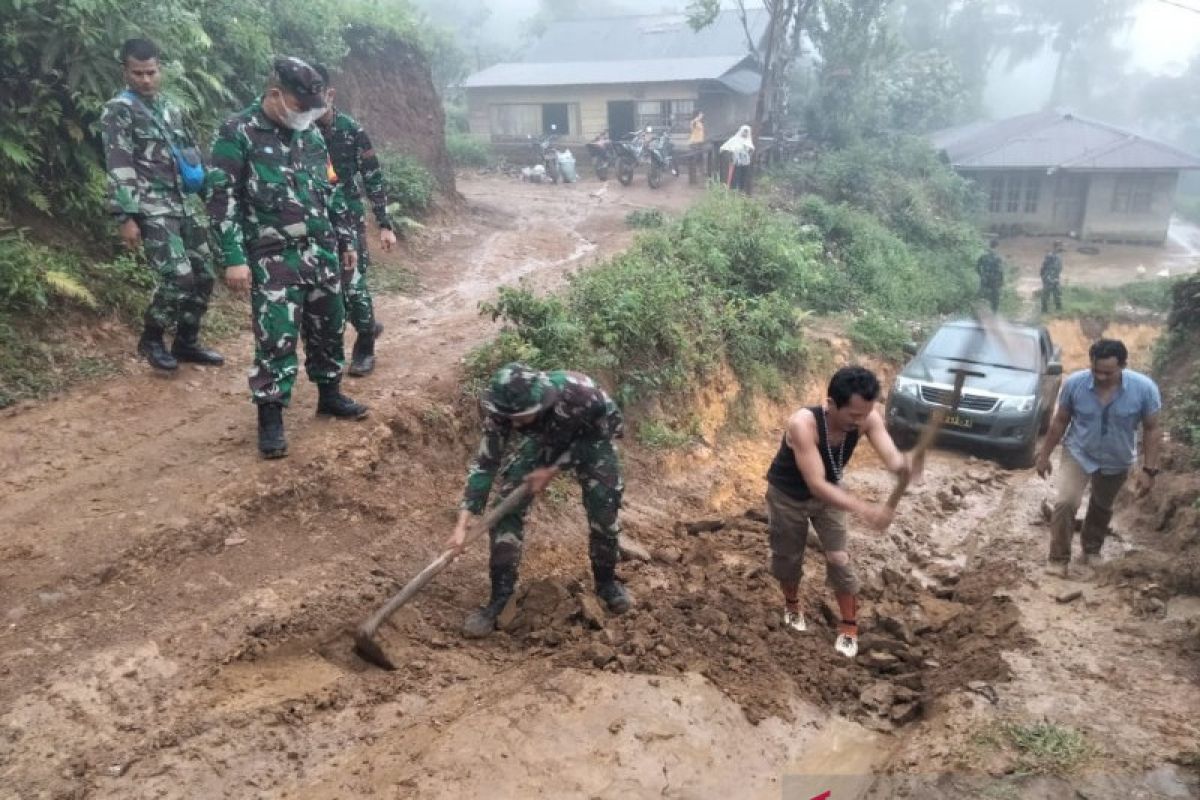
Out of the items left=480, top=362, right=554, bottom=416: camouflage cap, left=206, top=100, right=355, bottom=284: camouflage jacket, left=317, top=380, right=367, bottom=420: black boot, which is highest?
left=206, top=100, right=355, bottom=284: camouflage jacket

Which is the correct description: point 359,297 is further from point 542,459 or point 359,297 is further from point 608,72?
point 608,72

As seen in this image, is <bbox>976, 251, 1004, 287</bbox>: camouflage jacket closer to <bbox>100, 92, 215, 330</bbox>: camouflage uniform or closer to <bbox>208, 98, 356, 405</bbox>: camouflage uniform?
<bbox>208, 98, 356, 405</bbox>: camouflage uniform

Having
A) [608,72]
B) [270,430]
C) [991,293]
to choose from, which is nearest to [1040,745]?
[270,430]

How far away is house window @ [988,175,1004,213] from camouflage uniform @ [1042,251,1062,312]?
957 centimetres

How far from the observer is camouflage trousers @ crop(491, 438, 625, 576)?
4441 mm

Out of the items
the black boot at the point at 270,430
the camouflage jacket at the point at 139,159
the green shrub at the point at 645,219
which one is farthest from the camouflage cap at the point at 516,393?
the green shrub at the point at 645,219

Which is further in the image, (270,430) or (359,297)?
(359,297)

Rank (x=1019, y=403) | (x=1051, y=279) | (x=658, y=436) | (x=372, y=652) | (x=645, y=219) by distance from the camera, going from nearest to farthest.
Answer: (x=372, y=652)
(x=658, y=436)
(x=1019, y=403)
(x=645, y=219)
(x=1051, y=279)

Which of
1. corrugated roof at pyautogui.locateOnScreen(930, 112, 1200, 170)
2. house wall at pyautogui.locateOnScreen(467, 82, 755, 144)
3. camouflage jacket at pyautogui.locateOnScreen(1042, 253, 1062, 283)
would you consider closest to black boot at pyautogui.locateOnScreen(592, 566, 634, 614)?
camouflage jacket at pyautogui.locateOnScreen(1042, 253, 1062, 283)

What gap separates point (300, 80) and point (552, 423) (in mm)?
2284

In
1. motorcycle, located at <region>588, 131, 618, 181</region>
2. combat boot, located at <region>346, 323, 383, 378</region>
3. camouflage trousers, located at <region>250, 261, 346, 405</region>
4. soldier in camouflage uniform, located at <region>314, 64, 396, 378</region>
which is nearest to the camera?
camouflage trousers, located at <region>250, 261, 346, 405</region>

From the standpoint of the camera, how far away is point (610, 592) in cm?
480

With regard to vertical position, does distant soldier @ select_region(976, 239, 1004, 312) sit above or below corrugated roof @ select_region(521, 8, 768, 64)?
below

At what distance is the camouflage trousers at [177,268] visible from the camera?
5445mm
